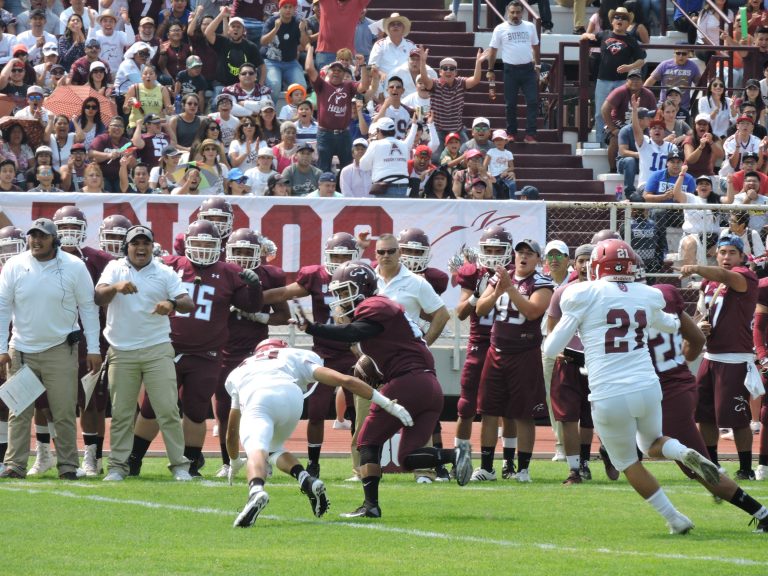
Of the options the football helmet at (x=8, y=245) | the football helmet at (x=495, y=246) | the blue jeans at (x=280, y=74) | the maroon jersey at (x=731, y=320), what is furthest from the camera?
the blue jeans at (x=280, y=74)

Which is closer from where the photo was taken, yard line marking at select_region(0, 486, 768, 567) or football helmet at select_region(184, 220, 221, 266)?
yard line marking at select_region(0, 486, 768, 567)

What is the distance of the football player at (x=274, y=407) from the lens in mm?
7950

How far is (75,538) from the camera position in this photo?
761 cm

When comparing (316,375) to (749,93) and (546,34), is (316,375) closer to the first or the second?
(749,93)

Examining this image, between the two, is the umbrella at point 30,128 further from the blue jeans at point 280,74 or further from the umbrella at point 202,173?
the blue jeans at point 280,74

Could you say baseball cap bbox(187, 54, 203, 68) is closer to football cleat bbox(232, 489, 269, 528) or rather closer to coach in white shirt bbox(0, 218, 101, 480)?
coach in white shirt bbox(0, 218, 101, 480)

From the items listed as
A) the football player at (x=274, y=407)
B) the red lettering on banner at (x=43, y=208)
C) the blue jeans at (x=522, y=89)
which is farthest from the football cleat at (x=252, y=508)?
the blue jeans at (x=522, y=89)

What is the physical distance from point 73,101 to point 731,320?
920cm

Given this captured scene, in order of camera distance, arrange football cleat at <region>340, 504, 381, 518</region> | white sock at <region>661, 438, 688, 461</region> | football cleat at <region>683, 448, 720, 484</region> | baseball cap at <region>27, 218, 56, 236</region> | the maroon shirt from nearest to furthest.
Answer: football cleat at <region>683, 448, 720, 484</region>, white sock at <region>661, 438, 688, 461</region>, football cleat at <region>340, 504, 381, 518</region>, baseball cap at <region>27, 218, 56, 236</region>, the maroon shirt

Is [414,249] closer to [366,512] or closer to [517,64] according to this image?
[366,512]

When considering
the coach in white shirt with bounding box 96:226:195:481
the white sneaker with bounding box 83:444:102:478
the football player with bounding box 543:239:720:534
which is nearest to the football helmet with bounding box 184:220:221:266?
the coach in white shirt with bounding box 96:226:195:481

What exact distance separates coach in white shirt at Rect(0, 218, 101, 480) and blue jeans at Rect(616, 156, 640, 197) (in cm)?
880

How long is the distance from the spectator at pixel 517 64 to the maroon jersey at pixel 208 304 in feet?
26.2

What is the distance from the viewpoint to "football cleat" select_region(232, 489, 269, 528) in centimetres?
771
